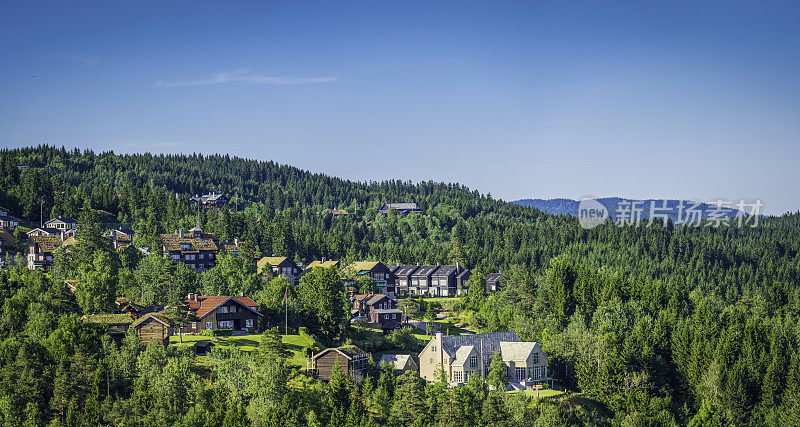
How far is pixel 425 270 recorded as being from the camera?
136 metres

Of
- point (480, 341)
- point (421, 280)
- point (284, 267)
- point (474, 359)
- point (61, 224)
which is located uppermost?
point (61, 224)

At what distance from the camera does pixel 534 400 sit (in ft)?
225

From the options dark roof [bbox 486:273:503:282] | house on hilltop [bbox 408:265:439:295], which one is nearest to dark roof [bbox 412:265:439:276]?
house on hilltop [bbox 408:265:439:295]

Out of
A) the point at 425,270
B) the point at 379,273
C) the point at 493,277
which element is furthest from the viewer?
the point at 425,270

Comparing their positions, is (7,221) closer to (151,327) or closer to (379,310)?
(151,327)

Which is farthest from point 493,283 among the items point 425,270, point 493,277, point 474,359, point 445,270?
point 474,359

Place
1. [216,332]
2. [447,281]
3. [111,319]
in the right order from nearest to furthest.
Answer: [111,319], [216,332], [447,281]

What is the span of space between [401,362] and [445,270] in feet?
199

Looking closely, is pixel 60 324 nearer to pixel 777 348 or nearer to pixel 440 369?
pixel 440 369

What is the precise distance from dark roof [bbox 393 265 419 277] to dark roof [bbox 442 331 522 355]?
185 feet

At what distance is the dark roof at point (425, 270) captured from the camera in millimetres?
134750

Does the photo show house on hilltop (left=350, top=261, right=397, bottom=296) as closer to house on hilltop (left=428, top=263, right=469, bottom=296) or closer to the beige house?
house on hilltop (left=428, top=263, right=469, bottom=296)

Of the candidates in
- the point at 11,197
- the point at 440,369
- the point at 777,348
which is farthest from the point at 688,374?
the point at 11,197

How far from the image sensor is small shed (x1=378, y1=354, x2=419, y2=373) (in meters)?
73.8
